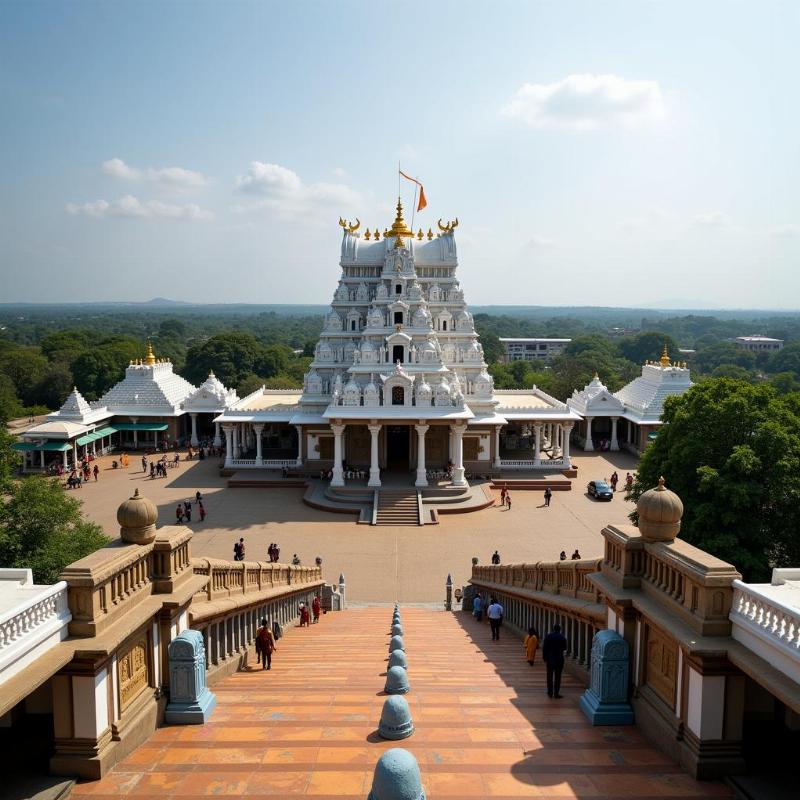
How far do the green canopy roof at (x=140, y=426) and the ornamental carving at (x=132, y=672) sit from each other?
42.0 meters

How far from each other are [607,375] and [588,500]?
49148 millimetres

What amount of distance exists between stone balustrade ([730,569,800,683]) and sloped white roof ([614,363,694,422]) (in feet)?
134

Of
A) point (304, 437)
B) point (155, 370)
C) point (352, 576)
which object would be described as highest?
point (155, 370)

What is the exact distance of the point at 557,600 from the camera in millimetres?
13266

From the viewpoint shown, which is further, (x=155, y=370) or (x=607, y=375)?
(x=607, y=375)

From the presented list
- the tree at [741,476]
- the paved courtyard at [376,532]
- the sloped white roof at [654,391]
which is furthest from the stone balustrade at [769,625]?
the sloped white roof at [654,391]

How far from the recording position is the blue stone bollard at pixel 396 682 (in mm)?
10492

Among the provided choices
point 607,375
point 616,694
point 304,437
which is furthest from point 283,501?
point 607,375

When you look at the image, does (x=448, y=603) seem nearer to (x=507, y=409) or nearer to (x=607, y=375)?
(x=507, y=409)

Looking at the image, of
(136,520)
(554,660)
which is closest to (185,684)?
(136,520)

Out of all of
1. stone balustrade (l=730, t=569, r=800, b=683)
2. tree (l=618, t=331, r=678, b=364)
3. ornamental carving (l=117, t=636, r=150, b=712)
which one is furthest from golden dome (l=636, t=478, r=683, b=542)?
tree (l=618, t=331, r=678, b=364)

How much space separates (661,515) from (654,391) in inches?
1659

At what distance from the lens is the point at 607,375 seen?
83938mm

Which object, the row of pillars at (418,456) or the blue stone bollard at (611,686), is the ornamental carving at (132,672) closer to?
the blue stone bollard at (611,686)
